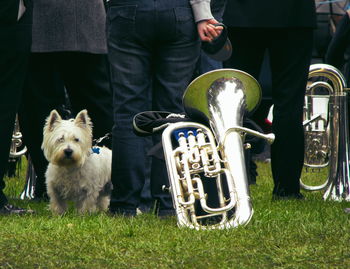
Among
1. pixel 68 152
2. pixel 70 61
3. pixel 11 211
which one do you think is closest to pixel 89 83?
pixel 70 61

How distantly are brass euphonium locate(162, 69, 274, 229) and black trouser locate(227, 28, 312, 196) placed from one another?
986mm

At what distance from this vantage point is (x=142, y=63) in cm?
515

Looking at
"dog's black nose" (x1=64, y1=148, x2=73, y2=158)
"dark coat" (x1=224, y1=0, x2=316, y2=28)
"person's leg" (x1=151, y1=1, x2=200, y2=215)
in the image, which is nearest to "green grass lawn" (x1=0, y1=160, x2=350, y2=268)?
"person's leg" (x1=151, y1=1, x2=200, y2=215)

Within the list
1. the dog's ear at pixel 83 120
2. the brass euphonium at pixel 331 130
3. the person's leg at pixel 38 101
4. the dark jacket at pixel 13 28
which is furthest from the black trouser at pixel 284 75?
the dark jacket at pixel 13 28

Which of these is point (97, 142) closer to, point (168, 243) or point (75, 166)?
point (75, 166)

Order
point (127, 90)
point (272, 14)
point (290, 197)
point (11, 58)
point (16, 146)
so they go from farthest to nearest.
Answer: point (16, 146)
point (290, 197)
point (272, 14)
point (11, 58)
point (127, 90)

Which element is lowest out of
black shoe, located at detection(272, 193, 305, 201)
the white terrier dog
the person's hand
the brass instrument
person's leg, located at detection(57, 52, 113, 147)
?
the brass instrument

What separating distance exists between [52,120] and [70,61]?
417 mm

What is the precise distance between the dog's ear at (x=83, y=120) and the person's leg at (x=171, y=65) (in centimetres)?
76

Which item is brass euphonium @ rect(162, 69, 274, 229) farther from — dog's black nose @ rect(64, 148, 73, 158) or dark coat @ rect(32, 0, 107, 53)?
dark coat @ rect(32, 0, 107, 53)

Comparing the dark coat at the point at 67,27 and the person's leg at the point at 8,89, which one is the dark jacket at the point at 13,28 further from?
the dark coat at the point at 67,27

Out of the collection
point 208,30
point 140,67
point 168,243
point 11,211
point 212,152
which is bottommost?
point 11,211

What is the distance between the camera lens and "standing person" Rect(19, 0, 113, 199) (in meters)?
5.99

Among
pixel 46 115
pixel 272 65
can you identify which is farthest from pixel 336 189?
pixel 46 115
